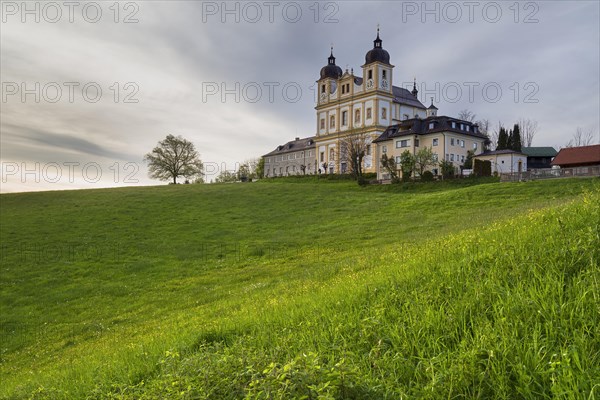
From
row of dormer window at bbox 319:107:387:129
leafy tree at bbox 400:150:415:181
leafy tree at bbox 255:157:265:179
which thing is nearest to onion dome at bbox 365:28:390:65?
row of dormer window at bbox 319:107:387:129

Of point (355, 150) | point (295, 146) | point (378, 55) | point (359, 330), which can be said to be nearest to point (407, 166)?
point (355, 150)

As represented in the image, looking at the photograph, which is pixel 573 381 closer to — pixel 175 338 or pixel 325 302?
pixel 325 302

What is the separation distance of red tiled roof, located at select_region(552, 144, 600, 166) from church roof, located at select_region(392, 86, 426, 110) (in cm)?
3276

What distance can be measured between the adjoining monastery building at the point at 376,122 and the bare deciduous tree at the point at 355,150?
649 mm

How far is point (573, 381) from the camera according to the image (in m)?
2.79

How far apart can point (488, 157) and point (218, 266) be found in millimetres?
61017

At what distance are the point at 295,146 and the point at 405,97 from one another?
1335 inches

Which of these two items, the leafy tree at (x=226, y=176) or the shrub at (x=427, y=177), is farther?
the leafy tree at (x=226, y=176)

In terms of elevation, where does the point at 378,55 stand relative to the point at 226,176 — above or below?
above

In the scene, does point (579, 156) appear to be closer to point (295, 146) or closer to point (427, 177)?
point (427, 177)

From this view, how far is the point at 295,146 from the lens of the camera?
109125 millimetres

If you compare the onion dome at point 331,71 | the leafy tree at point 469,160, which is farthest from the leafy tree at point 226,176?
the leafy tree at point 469,160

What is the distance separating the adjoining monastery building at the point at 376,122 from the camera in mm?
66750

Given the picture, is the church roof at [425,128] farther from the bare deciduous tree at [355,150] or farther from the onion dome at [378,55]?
the onion dome at [378,55]
